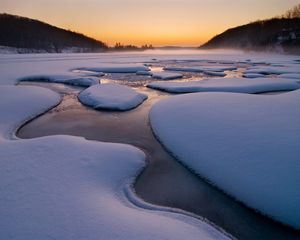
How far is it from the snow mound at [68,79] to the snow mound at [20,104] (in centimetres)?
308

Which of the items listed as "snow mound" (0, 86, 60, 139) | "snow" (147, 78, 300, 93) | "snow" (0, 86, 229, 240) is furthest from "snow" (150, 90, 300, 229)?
"snow mound" (0, 86, 60, 139)

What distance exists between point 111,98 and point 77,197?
6.39m

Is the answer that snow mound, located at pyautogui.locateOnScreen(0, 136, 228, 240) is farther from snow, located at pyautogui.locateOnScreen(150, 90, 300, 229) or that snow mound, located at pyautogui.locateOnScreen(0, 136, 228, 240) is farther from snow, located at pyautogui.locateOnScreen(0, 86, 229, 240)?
snow, located at pyautogui.locateOnScreen(150, 90, 300, 229)

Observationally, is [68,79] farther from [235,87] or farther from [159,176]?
[159,176]

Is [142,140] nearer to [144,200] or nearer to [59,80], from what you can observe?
[144,200]

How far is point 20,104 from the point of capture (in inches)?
346

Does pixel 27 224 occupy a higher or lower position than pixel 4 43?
lower

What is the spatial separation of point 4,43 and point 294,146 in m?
77.1

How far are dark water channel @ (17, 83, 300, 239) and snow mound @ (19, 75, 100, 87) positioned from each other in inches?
210

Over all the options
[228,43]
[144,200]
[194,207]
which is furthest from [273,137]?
[228,43]

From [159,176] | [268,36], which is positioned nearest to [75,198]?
[159,176]

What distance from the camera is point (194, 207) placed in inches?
152

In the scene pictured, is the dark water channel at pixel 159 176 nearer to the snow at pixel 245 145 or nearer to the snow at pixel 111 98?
the snow at pixel 245 145

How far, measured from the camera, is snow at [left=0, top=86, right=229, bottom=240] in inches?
117
